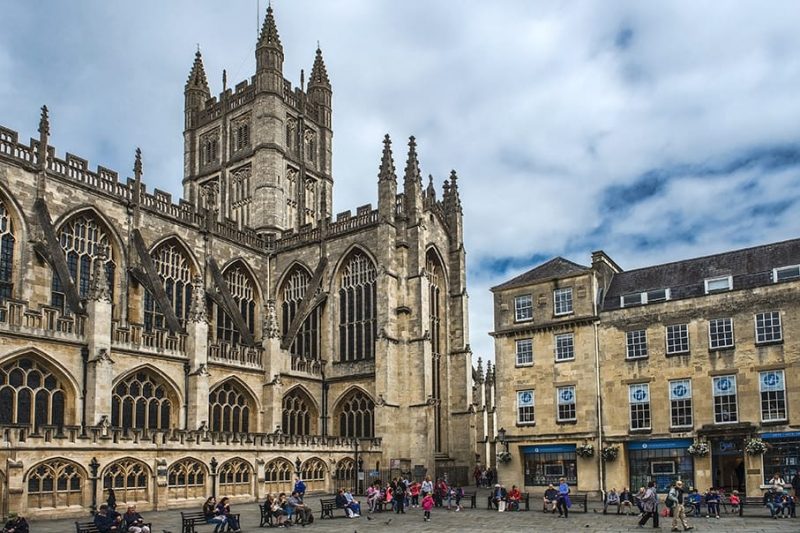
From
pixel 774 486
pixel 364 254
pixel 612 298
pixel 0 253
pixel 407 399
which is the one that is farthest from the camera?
pixel 364 254

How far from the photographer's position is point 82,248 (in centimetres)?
3659

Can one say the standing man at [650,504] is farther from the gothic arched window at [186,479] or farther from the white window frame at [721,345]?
the gothic arched window at [186,479]

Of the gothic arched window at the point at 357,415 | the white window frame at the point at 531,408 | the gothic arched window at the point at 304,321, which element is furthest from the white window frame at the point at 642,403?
the gothic arched window at the point at 304,321

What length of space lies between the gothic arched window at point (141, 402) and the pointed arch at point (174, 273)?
554 cm

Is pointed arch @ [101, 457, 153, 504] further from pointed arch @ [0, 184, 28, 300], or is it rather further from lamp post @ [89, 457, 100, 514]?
pointed arch @ [0, 184, 28, 300]

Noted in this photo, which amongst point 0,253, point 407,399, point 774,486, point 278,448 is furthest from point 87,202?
point 774,486

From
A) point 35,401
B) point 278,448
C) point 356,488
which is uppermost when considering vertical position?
point 35,401

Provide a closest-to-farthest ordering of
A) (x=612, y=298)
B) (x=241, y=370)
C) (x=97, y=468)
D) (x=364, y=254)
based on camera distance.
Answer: (x=97, y=468) → (x=612, y=298) → (x=241, y=370) → (x=364, y=254)

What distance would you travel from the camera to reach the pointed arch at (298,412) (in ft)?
136

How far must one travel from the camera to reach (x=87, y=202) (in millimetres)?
36562

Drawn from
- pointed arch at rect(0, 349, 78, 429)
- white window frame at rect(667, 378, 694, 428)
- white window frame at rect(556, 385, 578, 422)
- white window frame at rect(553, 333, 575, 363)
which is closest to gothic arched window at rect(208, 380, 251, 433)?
pointed arch at rect(0, 349, 78, 429)

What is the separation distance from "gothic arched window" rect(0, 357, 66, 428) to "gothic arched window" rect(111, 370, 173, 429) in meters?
2.51

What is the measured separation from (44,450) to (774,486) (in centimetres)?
2329

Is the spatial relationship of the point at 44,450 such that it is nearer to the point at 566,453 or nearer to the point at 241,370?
the point at 241,370
